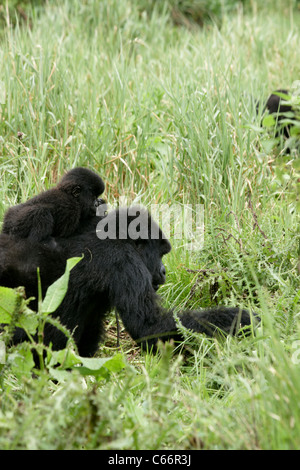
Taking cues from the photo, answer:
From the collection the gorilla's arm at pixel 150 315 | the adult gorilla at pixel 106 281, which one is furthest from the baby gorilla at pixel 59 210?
the gorilla's arm at pixel 150 315

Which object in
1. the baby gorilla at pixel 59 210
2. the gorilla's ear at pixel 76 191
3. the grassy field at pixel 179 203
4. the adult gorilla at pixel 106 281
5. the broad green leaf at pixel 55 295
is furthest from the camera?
the gorilla's ear at pixel 76 191

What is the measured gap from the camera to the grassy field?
2.14m

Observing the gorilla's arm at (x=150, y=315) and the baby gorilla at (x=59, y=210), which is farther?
the baby gorilla at (x=59, y=210)

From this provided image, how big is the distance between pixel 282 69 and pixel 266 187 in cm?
369

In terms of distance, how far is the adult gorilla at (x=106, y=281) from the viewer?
10.7ft

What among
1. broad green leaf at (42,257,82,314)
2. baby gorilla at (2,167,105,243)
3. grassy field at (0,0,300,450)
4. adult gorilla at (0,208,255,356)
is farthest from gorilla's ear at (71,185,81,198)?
broad green leaf at (42,257,82,314)

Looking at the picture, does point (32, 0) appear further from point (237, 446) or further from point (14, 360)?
point (237, 446)

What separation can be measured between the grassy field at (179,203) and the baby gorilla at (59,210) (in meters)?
0.72

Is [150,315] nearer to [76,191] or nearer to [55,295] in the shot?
[55,295]

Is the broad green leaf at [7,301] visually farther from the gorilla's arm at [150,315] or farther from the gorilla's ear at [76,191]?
the gorilla's ear at [76,191]

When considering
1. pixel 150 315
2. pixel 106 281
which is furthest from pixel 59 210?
pixel 150 315

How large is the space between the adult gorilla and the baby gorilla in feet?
0.41

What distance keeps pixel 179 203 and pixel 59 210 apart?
131cm

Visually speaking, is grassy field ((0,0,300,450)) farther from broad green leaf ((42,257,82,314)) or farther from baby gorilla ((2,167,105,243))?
baby gorilla ((2,167,105,243))
